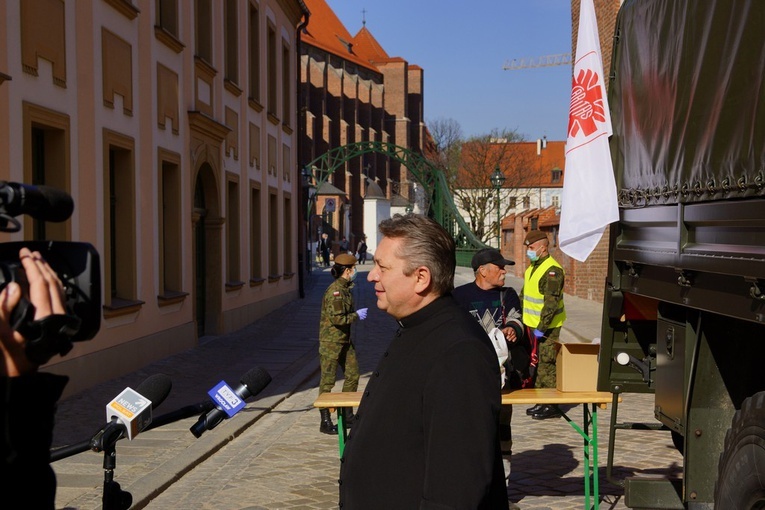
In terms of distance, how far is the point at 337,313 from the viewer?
32.7 ft

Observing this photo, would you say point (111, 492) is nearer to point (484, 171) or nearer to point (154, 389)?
point (154, 389)

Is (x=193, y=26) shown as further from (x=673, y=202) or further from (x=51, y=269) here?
(x=51, y=269)

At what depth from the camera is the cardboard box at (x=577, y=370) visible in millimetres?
6700

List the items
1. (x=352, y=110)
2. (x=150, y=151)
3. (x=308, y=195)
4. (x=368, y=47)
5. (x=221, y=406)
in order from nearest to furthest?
(x=221, y=406) < (x=150, y=151) < (x=308, y=195) < (x=352, y=110) < (x=368, y=47)

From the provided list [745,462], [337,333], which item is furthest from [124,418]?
[337,333]

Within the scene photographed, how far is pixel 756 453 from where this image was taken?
409 centimetres

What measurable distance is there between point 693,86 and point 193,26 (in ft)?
45.5

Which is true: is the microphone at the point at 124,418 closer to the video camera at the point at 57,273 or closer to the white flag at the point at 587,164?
the video camera at the point at 57,273

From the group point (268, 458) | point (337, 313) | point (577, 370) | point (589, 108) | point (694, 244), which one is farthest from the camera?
point (337, 313)

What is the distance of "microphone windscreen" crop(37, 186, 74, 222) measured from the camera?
2180 mm

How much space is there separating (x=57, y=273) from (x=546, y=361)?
27.7ft

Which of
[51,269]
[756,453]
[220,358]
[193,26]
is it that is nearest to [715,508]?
[756,453]

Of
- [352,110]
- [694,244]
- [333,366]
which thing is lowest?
[333,366]

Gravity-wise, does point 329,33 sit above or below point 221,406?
above
